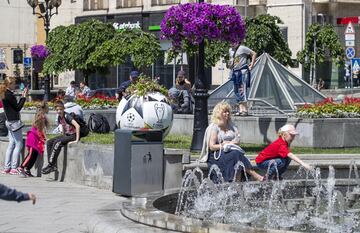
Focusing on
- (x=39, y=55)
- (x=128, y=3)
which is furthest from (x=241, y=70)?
(x=128, y=3)

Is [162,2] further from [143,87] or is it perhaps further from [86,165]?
[86,165]

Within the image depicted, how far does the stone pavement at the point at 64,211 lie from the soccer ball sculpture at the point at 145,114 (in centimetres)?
148

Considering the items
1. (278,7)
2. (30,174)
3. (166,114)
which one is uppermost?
(278,7)

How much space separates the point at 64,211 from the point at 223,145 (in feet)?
7.90

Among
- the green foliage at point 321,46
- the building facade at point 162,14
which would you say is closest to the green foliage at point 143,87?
the building facade at point 162,14

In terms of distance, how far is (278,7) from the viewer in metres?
55.9

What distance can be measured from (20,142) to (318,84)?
36.5m

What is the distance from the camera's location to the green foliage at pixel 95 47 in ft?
146

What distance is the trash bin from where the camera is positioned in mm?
14578

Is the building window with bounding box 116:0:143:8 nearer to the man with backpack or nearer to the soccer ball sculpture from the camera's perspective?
the man with backpack

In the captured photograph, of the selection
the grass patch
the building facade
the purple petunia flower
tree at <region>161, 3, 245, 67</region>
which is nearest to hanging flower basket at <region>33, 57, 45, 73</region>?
the purple petunia flower

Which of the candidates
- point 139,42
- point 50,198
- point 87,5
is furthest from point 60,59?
point 50,198

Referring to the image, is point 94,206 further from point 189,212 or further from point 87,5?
point 87,5

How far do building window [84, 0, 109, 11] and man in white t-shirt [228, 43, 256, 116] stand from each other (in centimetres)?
4741
